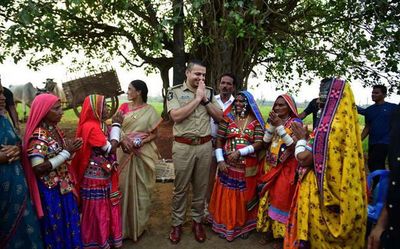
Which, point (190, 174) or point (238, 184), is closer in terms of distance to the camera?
point (190, 174)

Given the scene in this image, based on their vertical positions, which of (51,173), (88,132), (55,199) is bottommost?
(55,199)

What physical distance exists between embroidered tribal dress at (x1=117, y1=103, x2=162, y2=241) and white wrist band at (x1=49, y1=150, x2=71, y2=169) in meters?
0.87

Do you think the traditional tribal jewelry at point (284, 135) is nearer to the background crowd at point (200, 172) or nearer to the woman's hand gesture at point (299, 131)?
the background crowd at point (200, 172)

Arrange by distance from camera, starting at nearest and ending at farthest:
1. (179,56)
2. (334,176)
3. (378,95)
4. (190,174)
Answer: (334,176), (190,174), (378,95), (179,56)

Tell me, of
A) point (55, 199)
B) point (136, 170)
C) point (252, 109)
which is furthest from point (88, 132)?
point (252, 109)

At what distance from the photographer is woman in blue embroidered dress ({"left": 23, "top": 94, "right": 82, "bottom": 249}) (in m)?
2.80

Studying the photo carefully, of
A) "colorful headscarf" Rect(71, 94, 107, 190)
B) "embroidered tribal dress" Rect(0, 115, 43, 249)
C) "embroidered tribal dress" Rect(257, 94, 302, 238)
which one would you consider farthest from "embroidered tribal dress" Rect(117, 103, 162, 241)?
"embroidered tribal dress" Rect(257, 94, 302, 238)

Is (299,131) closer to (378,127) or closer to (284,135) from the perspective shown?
(284,135)

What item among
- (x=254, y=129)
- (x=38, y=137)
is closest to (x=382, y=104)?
(x=254, y=129)

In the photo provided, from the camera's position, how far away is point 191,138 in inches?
143

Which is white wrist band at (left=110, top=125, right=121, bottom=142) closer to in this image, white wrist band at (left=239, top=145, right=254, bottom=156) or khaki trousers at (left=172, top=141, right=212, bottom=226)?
khaki trousers at (left=172, top=141, right=212, bottom=226)

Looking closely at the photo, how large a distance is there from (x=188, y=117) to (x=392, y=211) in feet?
7.50

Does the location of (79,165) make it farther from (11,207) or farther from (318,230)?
(318,230)

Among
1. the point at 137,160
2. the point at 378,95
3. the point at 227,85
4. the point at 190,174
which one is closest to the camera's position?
the point at 190,174
